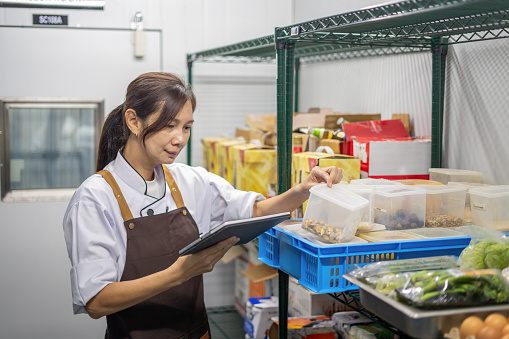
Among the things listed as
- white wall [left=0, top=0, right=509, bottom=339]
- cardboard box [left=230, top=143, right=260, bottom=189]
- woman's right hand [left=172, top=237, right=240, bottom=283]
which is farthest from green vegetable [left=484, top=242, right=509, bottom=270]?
white wall [left=0, top=0, right=509, bottom=339]

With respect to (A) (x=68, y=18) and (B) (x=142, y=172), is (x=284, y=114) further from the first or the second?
(A) (x=68, y=18)

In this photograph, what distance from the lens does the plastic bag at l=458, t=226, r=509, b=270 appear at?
1.59 m

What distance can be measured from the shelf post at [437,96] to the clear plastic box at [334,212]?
2.69 feet

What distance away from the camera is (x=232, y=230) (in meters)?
1.68

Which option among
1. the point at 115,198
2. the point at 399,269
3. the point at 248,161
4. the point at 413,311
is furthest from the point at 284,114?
the point at 413,311

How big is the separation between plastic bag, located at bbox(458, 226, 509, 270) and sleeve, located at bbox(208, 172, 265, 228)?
2.88 ft

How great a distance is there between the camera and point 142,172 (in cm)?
205

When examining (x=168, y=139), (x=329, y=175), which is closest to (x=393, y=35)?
(x=329, y=175)

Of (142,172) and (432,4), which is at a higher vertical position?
(432,4)

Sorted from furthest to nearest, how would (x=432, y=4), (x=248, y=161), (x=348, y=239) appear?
(x=248, y=161)
(x=348, y=239)
(x=432, y=4)

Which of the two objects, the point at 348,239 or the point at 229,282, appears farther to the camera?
the point at 229,282

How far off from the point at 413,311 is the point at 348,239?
51 centimetres

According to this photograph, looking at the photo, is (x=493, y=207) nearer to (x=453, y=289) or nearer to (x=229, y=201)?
(x=453, y=289)

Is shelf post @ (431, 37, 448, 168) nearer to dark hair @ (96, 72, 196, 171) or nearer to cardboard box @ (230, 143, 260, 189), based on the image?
cardboard box @ (230, 143, 260, 189)
